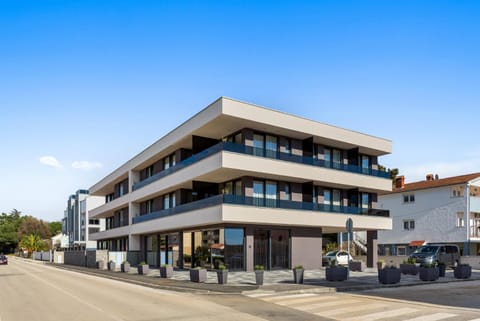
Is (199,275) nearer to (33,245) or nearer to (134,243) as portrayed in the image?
(134,243)

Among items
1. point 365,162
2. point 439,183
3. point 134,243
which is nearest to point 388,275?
point 365,162

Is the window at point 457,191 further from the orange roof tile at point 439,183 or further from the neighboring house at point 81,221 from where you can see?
the neighboring house at point 81,221

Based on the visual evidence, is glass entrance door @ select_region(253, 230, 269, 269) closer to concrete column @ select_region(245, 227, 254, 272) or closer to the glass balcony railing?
concrete column @ select_region(245, 227, 254, 272)

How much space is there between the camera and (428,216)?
5459 cm

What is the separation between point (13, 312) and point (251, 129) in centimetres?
2139

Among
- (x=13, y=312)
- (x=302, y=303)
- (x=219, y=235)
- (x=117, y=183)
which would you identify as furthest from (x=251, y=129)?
(x=117, y=183)

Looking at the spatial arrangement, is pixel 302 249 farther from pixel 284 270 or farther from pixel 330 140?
pixel 330 140

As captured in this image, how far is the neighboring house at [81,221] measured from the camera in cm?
9438

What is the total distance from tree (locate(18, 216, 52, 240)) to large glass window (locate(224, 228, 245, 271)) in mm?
116915

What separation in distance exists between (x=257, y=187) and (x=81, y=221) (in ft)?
242

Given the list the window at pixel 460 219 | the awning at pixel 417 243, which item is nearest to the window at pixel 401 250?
the awning at pixel 417 243

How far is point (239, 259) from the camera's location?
3262 cm

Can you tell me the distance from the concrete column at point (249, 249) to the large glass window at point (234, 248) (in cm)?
30

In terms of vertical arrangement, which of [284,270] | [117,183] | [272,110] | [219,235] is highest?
[272,110]
